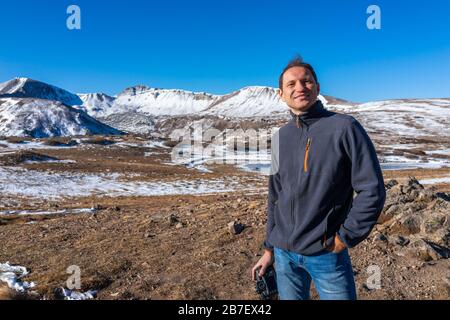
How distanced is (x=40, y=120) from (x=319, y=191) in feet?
655

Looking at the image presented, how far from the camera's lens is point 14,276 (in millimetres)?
8930

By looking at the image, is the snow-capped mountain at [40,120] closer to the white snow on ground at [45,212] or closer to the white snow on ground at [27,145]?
the white snow on ground at [27,145]

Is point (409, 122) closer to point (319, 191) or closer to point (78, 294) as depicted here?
point (78, 294)

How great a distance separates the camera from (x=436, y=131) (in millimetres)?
145625

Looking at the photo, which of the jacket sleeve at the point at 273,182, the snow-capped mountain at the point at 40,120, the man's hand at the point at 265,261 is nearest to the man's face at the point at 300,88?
the jacket sleeve at the point at 273,182

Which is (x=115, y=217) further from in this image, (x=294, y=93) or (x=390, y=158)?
(x=390, y=158)

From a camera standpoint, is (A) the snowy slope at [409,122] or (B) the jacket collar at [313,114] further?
(A) the snowy slope at [409,122]

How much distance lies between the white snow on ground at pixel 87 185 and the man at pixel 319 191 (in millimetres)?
34665

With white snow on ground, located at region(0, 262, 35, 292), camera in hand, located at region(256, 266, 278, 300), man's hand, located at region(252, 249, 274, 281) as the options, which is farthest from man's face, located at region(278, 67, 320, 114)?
white snow on ground, located at region(0, 262, 35, 292)

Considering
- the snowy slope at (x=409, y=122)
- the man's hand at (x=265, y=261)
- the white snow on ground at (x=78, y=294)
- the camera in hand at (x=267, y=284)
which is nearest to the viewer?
the man's hand at (x=265, y=261)

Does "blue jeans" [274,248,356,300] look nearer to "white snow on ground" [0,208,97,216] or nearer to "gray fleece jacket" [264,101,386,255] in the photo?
"gray fleece jacket" [264,101,386,255]

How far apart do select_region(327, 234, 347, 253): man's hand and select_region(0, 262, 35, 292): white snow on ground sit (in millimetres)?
7270

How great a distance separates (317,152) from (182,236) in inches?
353

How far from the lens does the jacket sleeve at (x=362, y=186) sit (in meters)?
3.14
